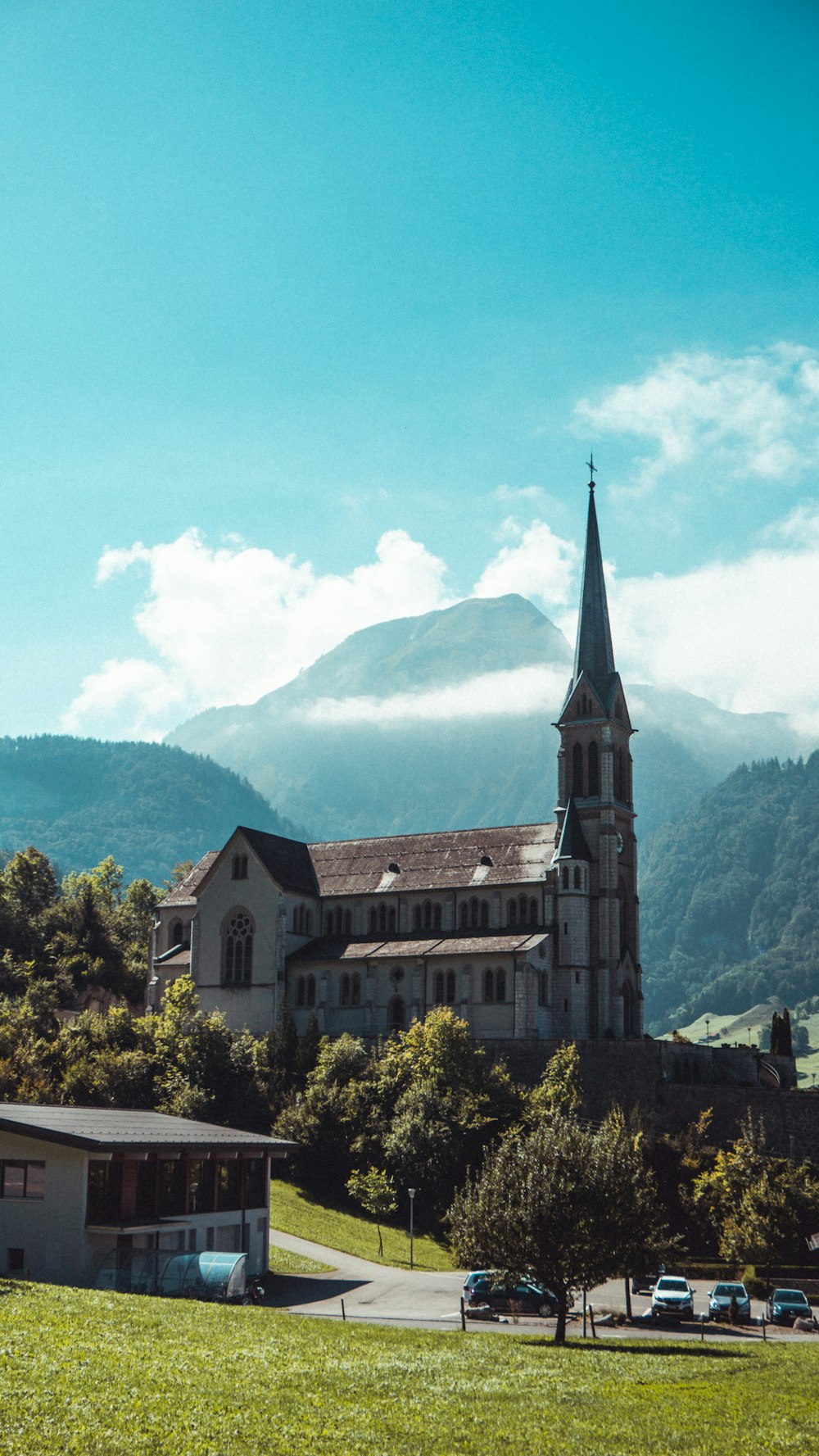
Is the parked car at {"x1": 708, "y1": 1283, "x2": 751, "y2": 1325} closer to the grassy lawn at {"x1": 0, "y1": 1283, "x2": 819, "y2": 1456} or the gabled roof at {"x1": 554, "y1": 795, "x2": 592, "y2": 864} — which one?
the grassy lawn at {"x1": 0, "y1": 1283, "x2": 819, "y2": 1456}

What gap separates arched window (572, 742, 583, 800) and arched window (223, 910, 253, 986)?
27229mm

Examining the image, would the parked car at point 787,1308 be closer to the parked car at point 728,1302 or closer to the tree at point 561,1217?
the parked car at point 728,1302

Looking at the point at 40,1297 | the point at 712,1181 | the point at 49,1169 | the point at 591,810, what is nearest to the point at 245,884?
the point at 591,810

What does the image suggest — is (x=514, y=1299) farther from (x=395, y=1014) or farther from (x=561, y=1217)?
(x=395, y=1014)

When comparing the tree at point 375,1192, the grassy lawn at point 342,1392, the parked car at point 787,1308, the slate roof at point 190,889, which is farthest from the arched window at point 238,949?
the grassy lawn at point 342,1392

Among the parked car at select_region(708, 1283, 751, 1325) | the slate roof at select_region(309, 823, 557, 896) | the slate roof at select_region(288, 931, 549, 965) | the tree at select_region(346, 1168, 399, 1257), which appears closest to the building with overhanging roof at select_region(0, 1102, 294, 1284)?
the parked car at select_region(708, 1283, 751, 1325)

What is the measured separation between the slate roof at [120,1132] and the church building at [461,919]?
3406 cm

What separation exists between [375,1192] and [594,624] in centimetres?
5330

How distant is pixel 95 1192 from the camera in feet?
168

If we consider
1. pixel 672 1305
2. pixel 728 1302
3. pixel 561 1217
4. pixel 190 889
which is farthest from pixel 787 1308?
pixel 190 889

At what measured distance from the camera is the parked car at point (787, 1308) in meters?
55.0

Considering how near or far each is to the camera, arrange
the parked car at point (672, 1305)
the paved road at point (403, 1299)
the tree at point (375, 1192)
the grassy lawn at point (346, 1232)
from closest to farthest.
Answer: the paved road at point (403, 1299)
the parked car at point (672, 1305)
the grassy lawn at point (346, 1232)
the tree at point (375, 1192)

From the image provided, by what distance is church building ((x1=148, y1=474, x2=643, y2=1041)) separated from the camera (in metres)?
99.2

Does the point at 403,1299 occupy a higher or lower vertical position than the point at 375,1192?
lower
